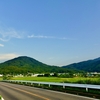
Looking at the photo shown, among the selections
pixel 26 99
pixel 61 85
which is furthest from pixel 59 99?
pixel 61 85

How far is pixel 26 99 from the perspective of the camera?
21156 mm

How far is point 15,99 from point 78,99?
5264mm

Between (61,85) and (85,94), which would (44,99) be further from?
(61,85)

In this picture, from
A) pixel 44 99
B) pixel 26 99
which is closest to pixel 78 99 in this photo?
pixel 44 99

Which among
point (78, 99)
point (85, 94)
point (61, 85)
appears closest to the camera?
point (78, 99)

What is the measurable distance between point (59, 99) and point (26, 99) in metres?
2.83

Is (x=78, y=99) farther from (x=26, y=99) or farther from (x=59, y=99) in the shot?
(x=26, y=99)

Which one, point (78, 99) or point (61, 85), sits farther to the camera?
point (61, 85)

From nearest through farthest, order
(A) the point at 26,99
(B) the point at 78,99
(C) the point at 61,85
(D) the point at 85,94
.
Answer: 1. (B) the point at 78,99
2. (A) the point at 26,99
3. (D) the point at 85,94
4. (C) the point at 61,85

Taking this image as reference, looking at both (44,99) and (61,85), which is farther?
(61,85)

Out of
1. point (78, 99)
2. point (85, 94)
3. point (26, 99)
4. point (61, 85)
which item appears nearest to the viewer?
point (78, 99)

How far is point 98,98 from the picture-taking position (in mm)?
20375

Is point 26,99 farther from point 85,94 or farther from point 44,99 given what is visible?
point 85,94

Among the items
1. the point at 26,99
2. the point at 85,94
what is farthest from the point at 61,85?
the point at 26,99
